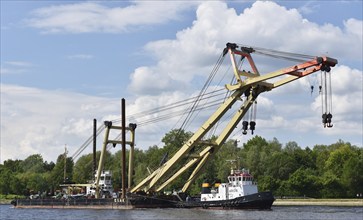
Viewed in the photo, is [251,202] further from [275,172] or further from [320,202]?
[275,172]

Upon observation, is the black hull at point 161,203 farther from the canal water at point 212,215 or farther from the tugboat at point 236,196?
the canal water at point 212,215

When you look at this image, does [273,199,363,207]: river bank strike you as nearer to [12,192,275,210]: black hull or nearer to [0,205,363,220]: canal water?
[0,205,363,220]: canal water

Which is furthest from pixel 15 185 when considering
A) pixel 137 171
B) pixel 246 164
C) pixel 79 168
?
pixel 246 164

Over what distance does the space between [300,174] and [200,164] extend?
3743 centimetres

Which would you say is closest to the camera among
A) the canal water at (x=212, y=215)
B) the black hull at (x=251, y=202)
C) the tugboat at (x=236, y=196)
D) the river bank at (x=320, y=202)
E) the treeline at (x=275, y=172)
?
the canal water at (x=212, y=215)

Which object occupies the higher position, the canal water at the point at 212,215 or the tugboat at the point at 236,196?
the tugboat at the point at 236,196

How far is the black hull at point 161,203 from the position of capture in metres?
72.3

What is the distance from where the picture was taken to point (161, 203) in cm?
7906

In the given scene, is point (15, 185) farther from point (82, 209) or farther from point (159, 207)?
point (159, 207)

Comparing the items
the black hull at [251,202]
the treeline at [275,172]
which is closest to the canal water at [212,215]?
the black hull at [251,202]

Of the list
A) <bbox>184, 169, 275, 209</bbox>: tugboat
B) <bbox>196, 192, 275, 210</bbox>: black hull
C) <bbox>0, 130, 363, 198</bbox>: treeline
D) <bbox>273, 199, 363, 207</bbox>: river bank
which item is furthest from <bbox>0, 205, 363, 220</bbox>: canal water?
<bbox>273, 199, 363, 207</bbox>: river bank

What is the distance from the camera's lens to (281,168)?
11675 centimetres

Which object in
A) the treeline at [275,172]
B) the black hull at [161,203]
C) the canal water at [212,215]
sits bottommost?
the canal water at [212,215]

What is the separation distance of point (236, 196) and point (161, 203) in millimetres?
10498
